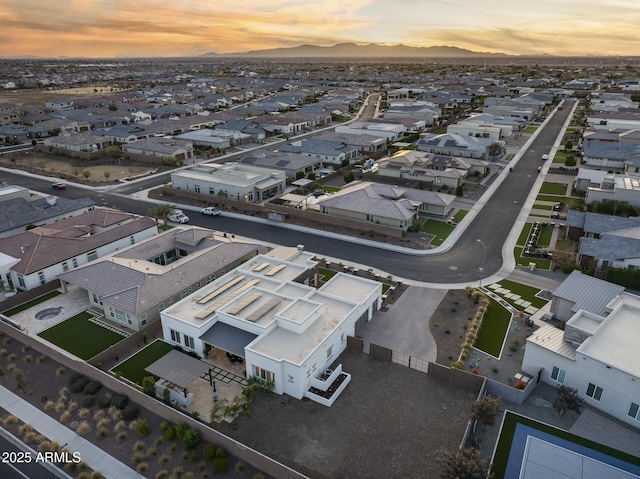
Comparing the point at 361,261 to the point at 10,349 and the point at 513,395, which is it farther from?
the point at 10,349

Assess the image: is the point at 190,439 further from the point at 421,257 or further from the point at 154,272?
the point at 421,257

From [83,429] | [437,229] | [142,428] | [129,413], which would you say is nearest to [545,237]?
[437,229]

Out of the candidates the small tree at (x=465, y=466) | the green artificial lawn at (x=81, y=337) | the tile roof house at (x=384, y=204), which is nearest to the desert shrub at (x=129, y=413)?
the green artificial lawn at (x=81, y=337)

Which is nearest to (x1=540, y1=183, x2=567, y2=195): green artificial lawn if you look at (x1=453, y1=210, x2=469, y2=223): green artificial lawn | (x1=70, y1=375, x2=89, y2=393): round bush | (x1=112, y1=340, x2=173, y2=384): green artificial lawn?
(x1=453, y1=210, x2=469, y2=223): green artificial lawn

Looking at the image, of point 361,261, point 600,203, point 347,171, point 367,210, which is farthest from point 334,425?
point 347,171

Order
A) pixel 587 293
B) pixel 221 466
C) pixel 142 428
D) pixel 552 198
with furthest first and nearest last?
pixel 552 198
pixel 587 293
pixel 142 428
pixel 221 466
